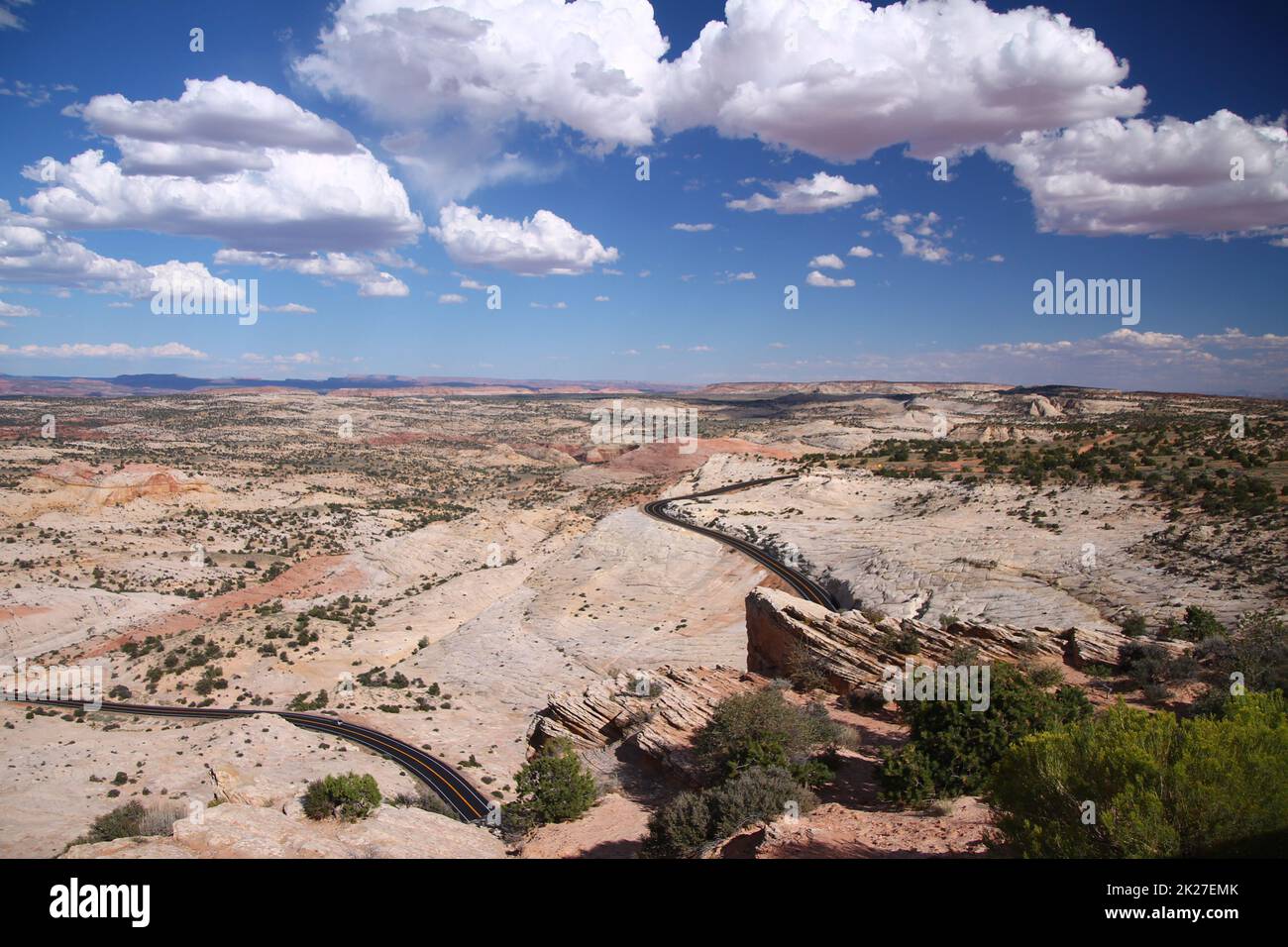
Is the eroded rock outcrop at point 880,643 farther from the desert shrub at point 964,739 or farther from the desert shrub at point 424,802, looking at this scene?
the desert shrub at point 424,802

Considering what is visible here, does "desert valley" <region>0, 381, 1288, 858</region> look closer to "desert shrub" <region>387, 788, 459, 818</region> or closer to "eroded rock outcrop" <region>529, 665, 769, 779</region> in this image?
"eroded rock outcrop" <region>529, 665, 769, 779</region>

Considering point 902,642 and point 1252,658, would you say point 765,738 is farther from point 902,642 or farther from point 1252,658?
point 1252,658

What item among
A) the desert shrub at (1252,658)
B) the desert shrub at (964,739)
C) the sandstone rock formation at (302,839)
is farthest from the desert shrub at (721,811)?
the desert shrub at (1252,658)

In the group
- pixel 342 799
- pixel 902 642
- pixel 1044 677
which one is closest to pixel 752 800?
Result: pixel 1044 677

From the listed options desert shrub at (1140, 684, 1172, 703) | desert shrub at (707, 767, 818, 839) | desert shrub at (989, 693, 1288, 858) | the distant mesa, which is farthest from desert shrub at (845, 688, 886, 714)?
the distant mesa

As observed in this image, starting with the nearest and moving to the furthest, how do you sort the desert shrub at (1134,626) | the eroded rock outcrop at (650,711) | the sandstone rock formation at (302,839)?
the sandstone rock formation at (302,839) → the eroded rock outcrop at (650,711) → the desert shrub at (1134,626)
